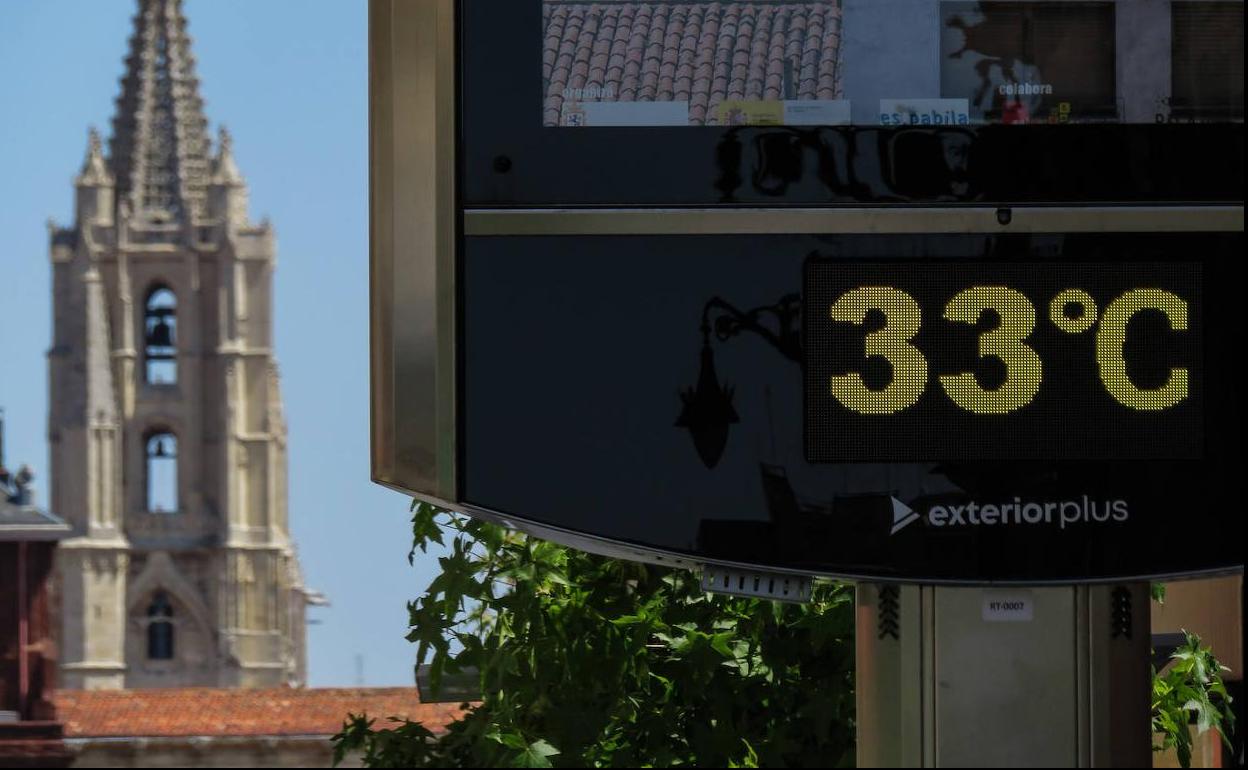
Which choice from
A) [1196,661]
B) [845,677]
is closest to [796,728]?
[845,677]

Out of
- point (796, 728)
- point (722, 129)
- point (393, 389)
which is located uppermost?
point (722, 129)

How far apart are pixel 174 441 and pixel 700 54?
106497 mm

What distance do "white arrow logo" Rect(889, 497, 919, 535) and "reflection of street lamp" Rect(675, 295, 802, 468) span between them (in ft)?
1.15

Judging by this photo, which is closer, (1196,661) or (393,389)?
(393,389)

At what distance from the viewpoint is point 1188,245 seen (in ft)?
19.3

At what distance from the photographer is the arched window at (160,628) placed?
10806cm

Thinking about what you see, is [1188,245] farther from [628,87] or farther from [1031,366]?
[628,87]

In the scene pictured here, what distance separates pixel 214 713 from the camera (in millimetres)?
70875

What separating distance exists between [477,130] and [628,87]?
32 cm

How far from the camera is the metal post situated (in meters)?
5.78

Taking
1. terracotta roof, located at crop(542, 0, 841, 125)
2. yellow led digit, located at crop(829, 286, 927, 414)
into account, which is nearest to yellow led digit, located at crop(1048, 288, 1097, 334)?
yellow led digit, located at crop(829, 286, 927, 414)

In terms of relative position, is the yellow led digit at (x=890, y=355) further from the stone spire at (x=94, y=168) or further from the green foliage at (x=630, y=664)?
the stone spire at (x=94, y=168)

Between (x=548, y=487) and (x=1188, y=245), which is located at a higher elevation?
(x=1188, y=245)

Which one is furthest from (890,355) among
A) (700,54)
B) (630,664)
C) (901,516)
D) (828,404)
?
(630,664)
